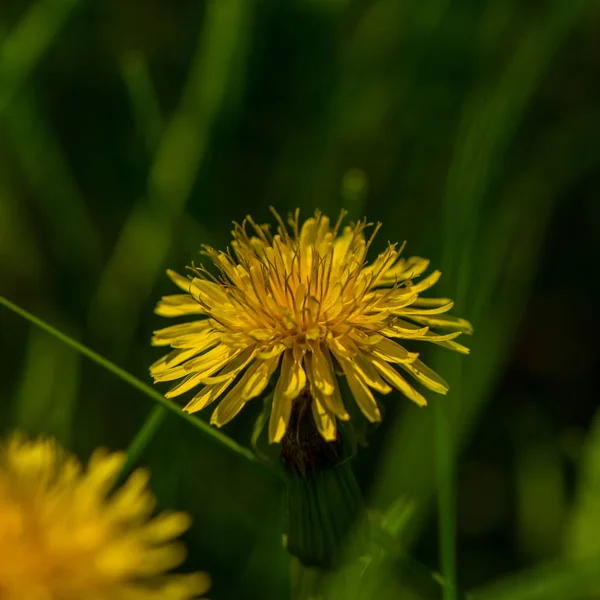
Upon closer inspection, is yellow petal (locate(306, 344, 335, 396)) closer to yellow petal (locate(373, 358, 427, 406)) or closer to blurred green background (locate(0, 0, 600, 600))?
yellow petal (locate(373, 358, 427, 406))

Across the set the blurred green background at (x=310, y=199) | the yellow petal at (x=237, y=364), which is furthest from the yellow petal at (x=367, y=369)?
the blurred green background at (x=310, y=199)

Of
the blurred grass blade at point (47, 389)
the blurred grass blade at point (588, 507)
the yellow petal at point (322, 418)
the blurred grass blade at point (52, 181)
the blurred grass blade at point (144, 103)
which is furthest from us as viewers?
the blurred grass blade at point (52, 181)

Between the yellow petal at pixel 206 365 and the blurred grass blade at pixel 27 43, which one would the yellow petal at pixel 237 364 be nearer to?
the yellow petal at pixel 206 365

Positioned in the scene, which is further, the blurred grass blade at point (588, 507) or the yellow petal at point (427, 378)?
the blurred grass blade at point (588, 507)

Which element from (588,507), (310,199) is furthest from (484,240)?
(588,507)

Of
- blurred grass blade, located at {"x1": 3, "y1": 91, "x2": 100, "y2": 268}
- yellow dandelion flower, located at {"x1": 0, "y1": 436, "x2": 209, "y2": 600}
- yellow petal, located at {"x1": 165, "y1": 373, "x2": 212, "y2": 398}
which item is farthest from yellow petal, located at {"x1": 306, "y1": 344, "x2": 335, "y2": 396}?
blurred grass blade, located at {"x1": 3, "y1": 91, "x2": 100, "y2": 268}

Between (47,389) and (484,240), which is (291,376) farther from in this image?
(484,240)

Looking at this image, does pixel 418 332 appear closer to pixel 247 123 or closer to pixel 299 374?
pixel 299 374

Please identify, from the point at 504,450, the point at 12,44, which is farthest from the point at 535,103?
the point at 12,44
